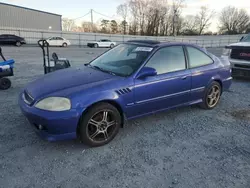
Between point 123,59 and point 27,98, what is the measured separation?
5.57 ft

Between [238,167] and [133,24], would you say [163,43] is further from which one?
[133,24]

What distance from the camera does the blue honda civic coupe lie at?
257 centimetres

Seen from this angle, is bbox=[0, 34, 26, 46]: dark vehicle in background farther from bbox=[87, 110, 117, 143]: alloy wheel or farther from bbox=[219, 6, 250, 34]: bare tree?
bbox=[219, 6, 250, 34]: bare tree

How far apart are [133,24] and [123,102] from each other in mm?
51052

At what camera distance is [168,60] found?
11.4 ft

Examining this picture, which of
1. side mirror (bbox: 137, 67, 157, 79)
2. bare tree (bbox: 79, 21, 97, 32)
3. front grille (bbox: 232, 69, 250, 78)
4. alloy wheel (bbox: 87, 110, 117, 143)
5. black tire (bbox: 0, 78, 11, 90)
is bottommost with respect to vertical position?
alloy wheel (bbox: 87, 110, 117, 143)

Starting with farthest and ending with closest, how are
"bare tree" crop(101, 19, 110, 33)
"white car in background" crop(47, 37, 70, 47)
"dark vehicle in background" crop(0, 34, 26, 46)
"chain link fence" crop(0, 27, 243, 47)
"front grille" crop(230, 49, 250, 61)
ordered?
"bare tree" crop(101, 19, 110, 33), "chain link fence" crop(0, 27, 243, 47), "white car in background" crop(47, 37, 70, 47), "dark vehicle in background" crop(0, 34, 26, 46), "front grille" crop(230, 49, 250, 61)

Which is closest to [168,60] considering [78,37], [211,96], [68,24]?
[211,96]

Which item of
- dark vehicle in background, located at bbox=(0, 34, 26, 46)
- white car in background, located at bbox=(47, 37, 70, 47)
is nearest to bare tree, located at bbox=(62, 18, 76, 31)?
white car in background, located at bbox=(47, 37, 70, 47)

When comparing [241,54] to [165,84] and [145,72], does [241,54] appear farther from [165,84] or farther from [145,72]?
[145,72]

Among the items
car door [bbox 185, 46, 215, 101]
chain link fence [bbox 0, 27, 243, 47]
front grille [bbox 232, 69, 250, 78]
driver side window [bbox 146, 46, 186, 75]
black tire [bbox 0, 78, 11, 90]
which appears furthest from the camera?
chain link fence [bbox 0, 27, 243, 47]

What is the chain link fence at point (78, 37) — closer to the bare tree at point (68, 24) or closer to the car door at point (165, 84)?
the car door at point (165, 84)

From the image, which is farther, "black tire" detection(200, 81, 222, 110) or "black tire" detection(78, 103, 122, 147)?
"black tire" detection(200, 81, 222, 110)

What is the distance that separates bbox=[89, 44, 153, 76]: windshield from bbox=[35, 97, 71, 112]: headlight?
3.22ft
